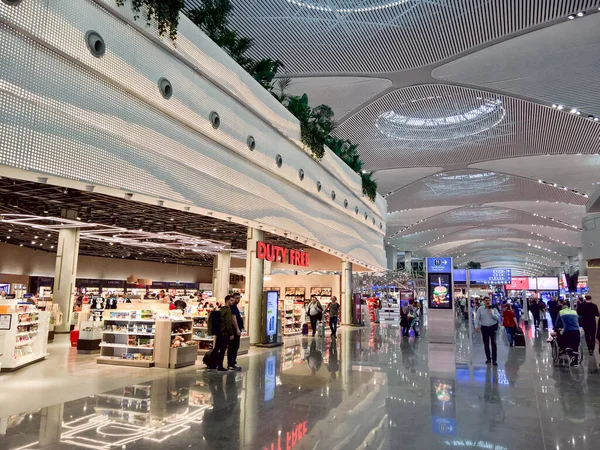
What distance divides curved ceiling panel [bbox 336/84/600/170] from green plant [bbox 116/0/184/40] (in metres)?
11.1

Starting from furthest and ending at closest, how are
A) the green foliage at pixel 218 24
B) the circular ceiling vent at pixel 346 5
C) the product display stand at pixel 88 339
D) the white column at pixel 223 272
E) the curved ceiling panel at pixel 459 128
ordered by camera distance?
the white column at pixel 223 272 → the curved ceiling panel at pixel 459 128 → the circular ceiling vent at pixel 346 5 → the product display stand at pixel 88 339 → the green foliage at pixel 218 24

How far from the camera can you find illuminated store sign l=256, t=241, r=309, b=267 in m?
13.1

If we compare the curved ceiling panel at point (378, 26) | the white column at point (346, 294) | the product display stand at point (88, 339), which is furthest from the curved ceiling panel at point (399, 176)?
the product display stand at point (88, 339)

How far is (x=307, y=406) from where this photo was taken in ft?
19.1

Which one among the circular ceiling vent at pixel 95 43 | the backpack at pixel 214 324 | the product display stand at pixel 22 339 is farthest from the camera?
the backpack at pixel 214 324

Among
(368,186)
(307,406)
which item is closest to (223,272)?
(368,186)

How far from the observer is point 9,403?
6.02m

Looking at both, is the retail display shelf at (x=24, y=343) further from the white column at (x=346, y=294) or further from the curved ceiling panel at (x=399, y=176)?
the curved ceiling panel at (x=399, y=176)

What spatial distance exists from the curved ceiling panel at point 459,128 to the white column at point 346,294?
5887 millimetres

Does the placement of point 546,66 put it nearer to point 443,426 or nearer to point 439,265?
point 439,265

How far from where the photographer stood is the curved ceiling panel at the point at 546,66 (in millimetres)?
12984

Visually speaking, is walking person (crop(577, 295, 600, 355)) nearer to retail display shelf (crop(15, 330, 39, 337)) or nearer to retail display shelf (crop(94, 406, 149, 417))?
retail display shelf (crop(94, 406, 149, 417))

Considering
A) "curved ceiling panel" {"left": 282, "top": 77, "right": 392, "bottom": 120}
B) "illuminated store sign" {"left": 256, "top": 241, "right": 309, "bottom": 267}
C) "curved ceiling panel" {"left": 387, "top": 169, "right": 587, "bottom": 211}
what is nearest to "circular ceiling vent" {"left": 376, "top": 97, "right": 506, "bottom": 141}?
"curved ceiling panel" {"left": 282, "top": 77, "right": 392, "bottom": 120}

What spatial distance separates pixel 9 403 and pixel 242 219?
19.6ft
